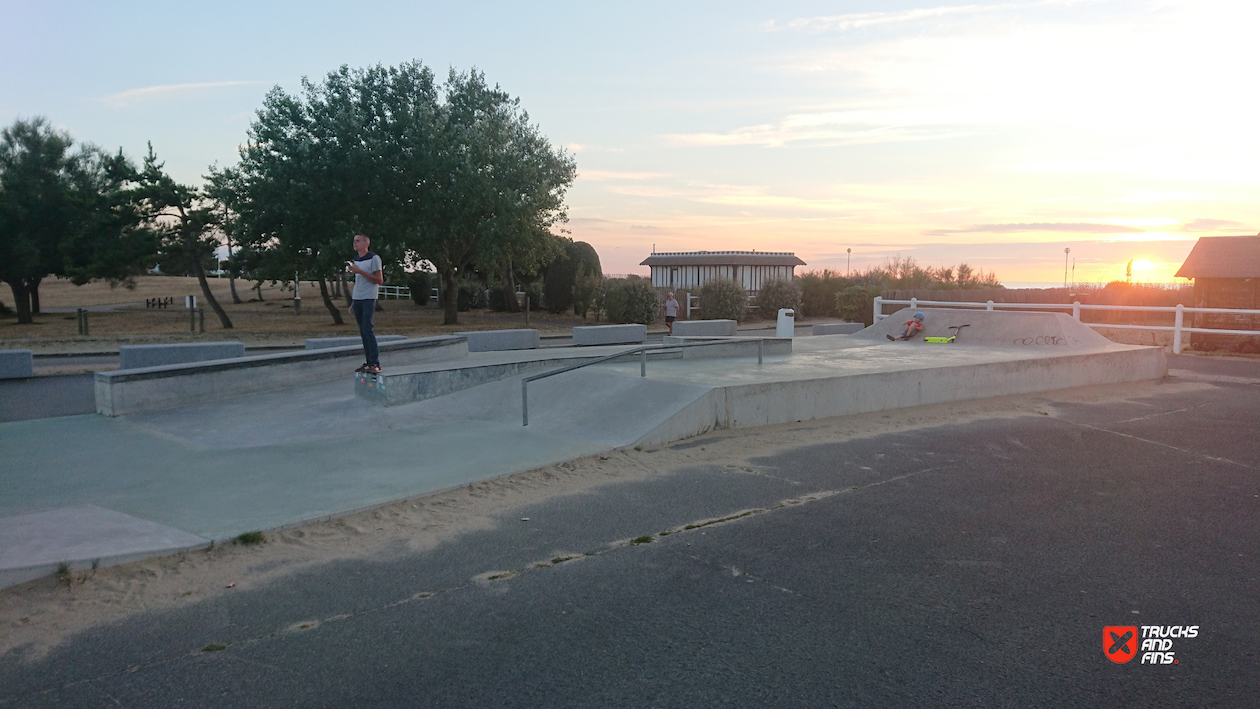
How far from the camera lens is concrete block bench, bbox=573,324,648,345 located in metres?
20.8

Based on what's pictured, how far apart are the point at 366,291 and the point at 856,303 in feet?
97.0

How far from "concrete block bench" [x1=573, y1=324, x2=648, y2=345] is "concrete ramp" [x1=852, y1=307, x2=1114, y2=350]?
590 centimetres

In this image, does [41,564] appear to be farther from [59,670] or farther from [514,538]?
[514,538]

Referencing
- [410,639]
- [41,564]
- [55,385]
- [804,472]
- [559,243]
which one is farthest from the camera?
[559,243]

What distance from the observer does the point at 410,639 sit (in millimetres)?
4117

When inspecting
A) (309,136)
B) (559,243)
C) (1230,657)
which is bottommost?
(1230,657)

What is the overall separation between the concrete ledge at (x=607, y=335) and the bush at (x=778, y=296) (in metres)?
19.7

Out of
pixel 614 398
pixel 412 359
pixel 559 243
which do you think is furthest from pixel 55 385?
pixel 559 243

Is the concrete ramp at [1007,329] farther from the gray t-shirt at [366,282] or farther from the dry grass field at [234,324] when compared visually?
the dry grass field at [234,324]

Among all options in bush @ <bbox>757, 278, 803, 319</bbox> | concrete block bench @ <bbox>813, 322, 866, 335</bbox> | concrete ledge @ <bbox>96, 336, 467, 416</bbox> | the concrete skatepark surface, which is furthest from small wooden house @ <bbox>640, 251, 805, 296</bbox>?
concrete ledge @ <bbox>96, 336, 467, 416</bbox>

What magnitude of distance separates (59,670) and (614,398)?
7.10 meters

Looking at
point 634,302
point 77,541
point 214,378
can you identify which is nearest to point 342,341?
point 214,378

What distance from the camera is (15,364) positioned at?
14.9 meters

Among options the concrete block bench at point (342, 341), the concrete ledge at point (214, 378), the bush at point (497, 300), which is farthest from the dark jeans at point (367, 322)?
the bush at point (497, 300)
